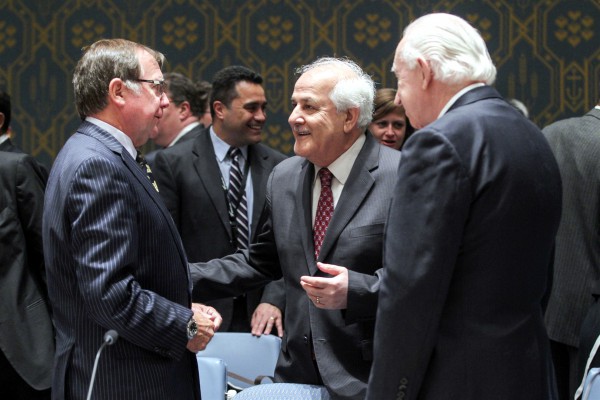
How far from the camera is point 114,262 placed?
7.23 feet

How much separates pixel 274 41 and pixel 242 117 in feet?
5.49

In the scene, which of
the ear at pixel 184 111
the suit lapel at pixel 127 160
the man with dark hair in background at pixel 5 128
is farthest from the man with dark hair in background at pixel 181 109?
the suit lapel at pixel 127 160

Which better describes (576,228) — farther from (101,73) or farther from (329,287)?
(101,73)

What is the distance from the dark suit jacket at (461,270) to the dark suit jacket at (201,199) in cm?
243

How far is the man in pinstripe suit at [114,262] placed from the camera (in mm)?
2219

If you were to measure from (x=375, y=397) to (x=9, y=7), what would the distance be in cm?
500

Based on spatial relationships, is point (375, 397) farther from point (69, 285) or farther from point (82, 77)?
point (82, 77)

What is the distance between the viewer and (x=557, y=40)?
242 inches

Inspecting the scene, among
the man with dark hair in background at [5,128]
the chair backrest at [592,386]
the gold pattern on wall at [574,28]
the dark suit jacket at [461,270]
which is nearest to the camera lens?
the dark suit jacket at [461,270]

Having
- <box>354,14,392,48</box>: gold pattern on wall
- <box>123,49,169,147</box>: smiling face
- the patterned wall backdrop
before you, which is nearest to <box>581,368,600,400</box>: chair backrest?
<box>123,49,169,147</box>: smiling face

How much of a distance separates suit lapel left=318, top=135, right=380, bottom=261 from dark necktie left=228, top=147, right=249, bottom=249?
1.60 m

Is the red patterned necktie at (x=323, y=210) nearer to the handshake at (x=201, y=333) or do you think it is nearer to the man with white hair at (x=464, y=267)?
the handshake at (x=201, y=333)

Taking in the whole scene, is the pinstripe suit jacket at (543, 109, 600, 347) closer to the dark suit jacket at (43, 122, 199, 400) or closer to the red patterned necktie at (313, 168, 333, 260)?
the red patterned necktie at (313, 168, 333, 260)

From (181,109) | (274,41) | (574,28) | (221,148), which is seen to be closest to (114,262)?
(221,148)
